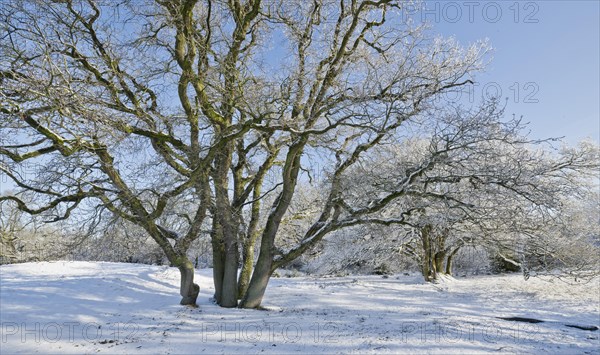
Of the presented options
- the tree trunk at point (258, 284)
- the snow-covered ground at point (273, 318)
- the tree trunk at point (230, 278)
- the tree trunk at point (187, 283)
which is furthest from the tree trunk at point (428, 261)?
the tree trunk at point (187, 283)

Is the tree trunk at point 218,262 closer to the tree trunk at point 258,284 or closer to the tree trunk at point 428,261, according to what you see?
the tree trunk at point 258,284

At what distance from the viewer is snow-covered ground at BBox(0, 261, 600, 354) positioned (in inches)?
225

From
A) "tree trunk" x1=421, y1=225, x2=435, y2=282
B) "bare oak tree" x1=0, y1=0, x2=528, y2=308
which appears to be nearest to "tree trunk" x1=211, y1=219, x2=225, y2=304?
"bare oak tree" x1=0, y1=0, x2=528, y2=308

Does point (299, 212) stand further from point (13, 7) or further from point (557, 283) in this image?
point (557, 283)

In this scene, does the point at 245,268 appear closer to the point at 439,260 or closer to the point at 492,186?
the point at 492,186

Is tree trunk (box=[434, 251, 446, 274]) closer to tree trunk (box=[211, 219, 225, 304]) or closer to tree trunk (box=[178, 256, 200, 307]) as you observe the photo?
tree trunk (box=[211, 219, 225, 304])

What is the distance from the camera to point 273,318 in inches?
306

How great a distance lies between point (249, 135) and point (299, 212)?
338cm

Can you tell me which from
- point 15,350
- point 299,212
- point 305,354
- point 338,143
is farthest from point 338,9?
point 15,350

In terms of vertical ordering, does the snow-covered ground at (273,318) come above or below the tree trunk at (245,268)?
below

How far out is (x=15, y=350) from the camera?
573 centimetres

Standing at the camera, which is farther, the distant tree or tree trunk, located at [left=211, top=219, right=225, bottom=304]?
tree trunk, located at [left=211, top=219, right=225, bottom=304]

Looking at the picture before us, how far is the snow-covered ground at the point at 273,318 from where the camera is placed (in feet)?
18.7

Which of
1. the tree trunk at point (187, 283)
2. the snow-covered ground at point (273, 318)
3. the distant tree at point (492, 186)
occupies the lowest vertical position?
the snow-covered ground at point (273, 318)
